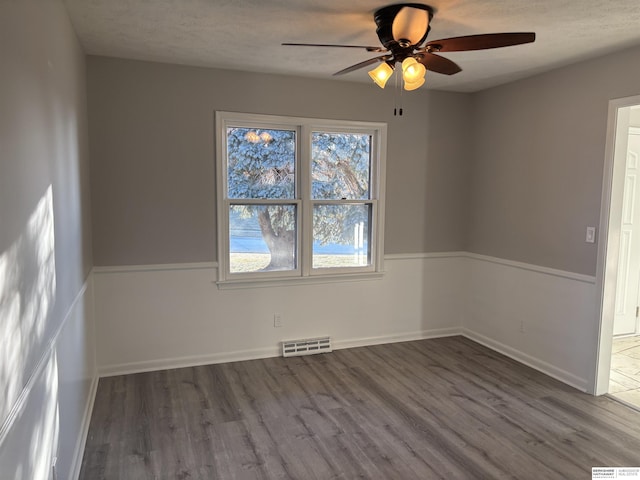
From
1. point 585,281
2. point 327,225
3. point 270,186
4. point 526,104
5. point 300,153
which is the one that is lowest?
point 585,281

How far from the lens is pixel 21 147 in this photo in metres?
1.46

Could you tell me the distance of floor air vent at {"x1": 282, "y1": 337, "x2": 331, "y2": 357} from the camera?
4.11 m

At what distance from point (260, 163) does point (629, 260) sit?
3.91m

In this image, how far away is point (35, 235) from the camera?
159 centimetres

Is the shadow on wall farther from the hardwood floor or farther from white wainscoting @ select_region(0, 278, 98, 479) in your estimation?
the hardwood floor

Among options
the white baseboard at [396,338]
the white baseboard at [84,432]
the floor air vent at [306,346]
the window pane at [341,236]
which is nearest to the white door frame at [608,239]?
the white baseboard at [396,338]

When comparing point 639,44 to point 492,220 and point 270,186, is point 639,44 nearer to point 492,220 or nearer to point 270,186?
point 492,220

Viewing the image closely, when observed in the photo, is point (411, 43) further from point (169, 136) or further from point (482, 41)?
point (169, 136)

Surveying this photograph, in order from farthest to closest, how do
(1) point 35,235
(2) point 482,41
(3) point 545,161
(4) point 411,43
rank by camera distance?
(3) point 545,161 → (4) point 411,43 → (2) point 482,41 → (1) point 35,235

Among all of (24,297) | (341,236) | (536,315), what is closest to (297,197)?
(341,236)

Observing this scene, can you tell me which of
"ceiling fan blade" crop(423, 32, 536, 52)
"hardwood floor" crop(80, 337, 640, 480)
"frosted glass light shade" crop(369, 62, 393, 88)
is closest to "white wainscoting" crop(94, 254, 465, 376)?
"hardwood floor" crop(80, 337, 640, 480)

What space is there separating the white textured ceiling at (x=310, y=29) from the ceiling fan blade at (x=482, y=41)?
25 centimetres

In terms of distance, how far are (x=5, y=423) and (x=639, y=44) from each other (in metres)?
3.89

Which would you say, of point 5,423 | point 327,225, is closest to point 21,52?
point 5,423
